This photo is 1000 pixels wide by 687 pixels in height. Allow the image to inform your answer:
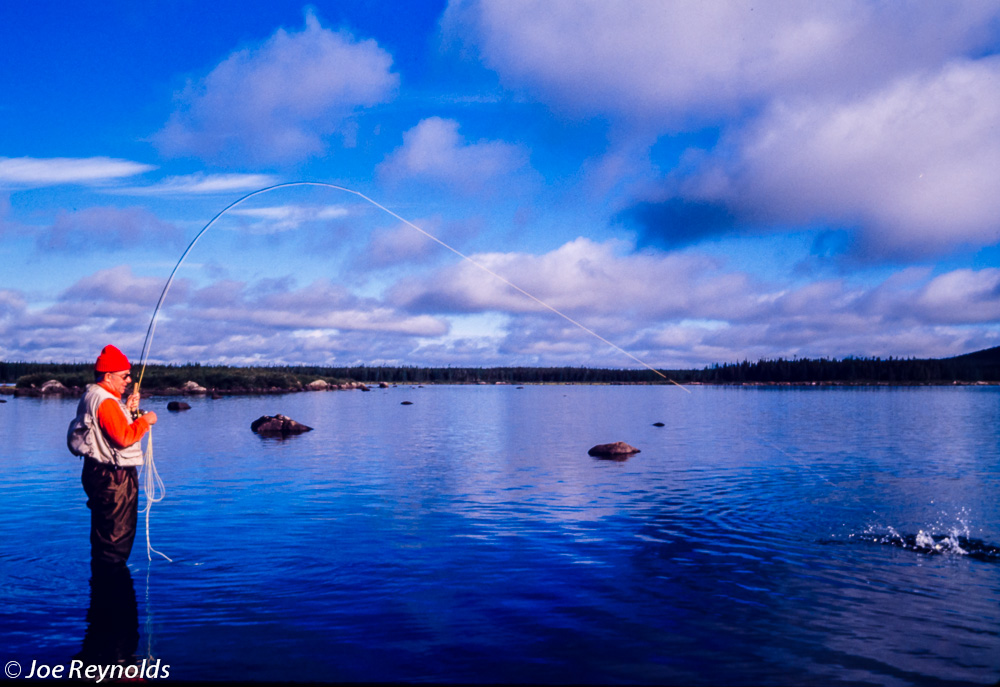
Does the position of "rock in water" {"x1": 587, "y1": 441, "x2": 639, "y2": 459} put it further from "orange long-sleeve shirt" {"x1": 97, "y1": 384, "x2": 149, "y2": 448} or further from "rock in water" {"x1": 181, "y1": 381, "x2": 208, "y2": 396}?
"rock in water" {"x1": 181, "y1": 381, "x2": 208, "y2": 396}

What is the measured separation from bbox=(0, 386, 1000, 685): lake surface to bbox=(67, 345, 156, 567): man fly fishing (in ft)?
4.24

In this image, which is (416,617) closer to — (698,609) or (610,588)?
(610,588)

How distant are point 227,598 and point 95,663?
281 centimetres

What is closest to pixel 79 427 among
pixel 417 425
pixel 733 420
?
pixel 417 425

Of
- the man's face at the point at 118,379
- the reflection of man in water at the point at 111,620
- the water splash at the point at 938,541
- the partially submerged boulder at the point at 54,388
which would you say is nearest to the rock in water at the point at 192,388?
the partially submerged boulder at the point at 54,388

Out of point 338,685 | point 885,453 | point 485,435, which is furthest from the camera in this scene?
point 485,435

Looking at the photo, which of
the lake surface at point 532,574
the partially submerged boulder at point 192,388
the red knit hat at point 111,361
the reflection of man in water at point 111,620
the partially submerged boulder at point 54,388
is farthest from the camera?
the partially submerged boulder at point 192,388

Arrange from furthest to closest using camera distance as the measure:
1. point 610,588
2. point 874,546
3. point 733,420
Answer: point 733,420 < point 874,546 < point 610,588

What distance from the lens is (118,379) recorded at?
11.9 metres

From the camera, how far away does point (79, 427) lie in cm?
1134

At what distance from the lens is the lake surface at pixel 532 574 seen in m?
9.83

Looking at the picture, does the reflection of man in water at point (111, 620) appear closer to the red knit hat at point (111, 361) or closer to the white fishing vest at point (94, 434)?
the white fishing vest at point (94, 434)

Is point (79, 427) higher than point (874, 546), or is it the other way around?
point (79, 427)

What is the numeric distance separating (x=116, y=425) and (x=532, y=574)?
8584mm
